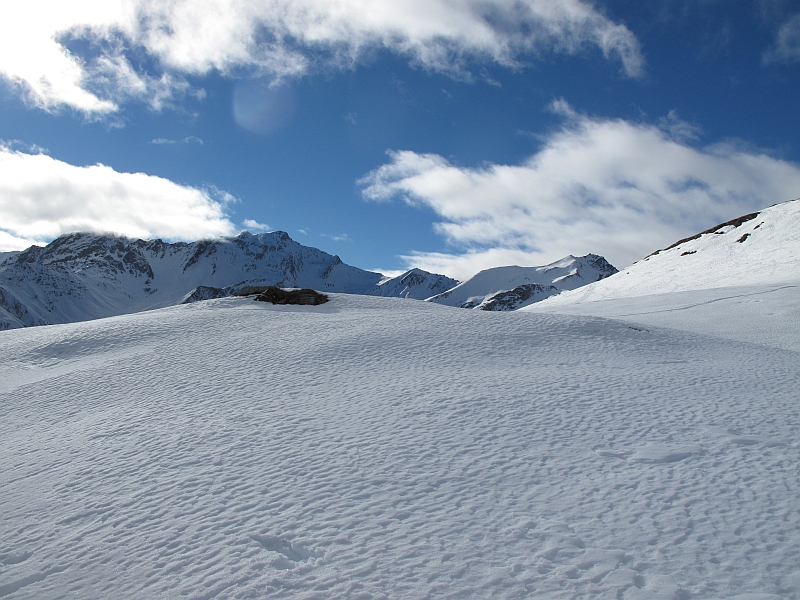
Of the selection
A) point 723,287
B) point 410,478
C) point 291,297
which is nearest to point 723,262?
point 723,287

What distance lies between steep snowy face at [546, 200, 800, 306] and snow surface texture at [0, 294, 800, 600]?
20285 millimetres

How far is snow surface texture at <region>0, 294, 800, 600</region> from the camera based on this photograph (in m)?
4.05

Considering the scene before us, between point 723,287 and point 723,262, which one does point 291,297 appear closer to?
point 723,287

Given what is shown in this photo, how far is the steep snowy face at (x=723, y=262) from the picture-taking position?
27.6 meters

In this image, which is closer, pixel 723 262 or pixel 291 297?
pixel 291 297

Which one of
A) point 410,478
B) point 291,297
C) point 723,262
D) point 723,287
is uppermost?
point 723,262

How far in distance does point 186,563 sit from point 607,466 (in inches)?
195

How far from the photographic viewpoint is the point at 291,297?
21.2m

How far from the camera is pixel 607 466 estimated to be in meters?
5.75

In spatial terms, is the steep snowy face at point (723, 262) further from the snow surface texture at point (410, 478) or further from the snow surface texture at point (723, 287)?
the snow surface texture at point (410, 478)

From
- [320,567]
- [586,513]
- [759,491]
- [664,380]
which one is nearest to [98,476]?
[320,567]

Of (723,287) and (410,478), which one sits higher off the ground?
(723,287)

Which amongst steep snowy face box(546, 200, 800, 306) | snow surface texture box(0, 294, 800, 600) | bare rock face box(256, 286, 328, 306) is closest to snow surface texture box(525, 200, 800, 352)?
steep snowy face box(546, 200, 800, 306)

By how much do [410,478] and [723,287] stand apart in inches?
1082
